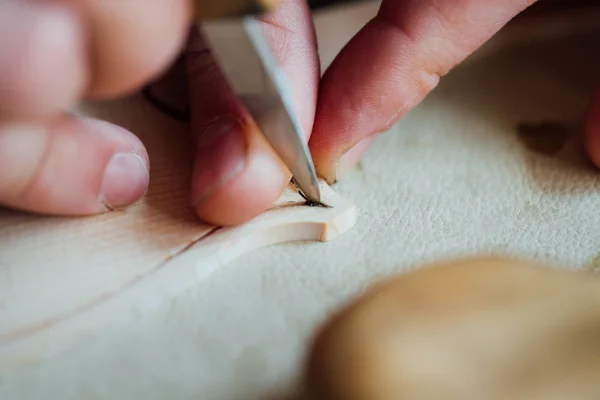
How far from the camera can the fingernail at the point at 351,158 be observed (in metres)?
0.51

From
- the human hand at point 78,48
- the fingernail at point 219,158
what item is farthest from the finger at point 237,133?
the human hand at point 78,48

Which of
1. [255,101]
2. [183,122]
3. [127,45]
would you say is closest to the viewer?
[127,45]

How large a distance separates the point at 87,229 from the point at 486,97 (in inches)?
14.1

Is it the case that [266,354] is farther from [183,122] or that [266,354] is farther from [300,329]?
[183,122]

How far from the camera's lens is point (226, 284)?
42 centimetres

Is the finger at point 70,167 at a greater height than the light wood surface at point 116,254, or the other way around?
the finger at point 70,167

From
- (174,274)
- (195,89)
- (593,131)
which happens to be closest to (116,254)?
(174,274)

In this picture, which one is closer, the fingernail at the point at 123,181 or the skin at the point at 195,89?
the skin at the point at 195,89

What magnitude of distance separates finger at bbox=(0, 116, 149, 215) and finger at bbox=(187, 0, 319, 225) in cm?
5

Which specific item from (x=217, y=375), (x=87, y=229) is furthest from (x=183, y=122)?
(x=217, y=375)

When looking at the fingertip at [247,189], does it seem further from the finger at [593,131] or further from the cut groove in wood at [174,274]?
the finger at [593,131]

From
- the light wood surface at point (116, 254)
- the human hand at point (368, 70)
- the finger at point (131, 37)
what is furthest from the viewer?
the human hand at point (368, 70)

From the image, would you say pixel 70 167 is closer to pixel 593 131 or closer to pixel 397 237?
pixel 397 237

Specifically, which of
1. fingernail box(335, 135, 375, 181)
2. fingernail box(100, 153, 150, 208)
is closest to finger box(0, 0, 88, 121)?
fingernail box(100, 153, 150, 208)
